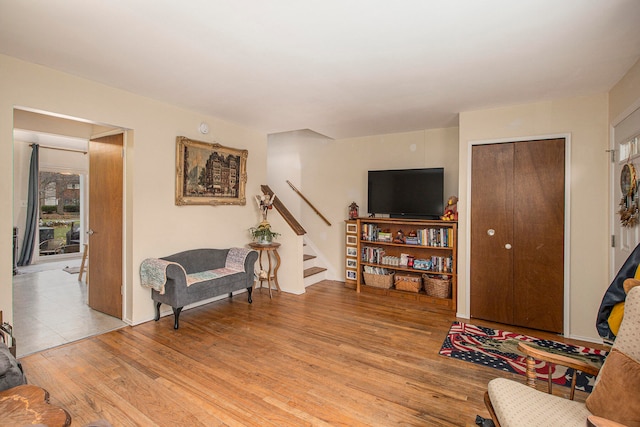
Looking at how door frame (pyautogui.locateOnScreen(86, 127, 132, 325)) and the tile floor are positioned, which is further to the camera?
door frame (pyautogui.locateOnScreen(86, 127, 132, 325))

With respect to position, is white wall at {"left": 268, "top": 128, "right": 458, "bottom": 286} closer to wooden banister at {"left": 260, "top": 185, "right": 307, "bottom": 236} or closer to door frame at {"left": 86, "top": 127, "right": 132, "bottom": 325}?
wooden banister at {"left": 260, "top": 185, "right": 307, "bottom": 236}

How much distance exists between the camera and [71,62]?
2.51m

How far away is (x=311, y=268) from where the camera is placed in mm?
5473

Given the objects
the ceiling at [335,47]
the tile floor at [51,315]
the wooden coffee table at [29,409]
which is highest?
the ceiling at [335,47]

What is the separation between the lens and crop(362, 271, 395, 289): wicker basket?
4559 mm

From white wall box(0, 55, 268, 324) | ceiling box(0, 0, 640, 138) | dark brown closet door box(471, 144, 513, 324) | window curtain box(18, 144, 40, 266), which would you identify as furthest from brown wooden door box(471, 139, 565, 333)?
window curtain box(18, 144, 40, 266)

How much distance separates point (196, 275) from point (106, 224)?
1.24 metres

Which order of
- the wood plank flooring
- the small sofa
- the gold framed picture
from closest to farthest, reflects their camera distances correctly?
1. the wood plank flooring
2. the small sofa
3. the gold framed picture

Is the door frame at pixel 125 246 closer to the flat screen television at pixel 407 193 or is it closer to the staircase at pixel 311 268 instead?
the staircase at pixel 311 268

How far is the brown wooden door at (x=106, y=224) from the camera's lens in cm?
346

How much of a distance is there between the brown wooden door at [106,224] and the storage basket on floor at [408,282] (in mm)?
3625

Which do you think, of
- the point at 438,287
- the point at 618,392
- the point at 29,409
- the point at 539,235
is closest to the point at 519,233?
the point at 539,235

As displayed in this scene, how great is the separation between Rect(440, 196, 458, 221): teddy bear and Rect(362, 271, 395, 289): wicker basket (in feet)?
3.90

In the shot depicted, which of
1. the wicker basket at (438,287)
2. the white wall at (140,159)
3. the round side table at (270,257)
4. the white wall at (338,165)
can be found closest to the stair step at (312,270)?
the white wall at (338,165)
